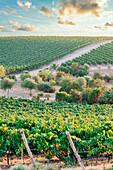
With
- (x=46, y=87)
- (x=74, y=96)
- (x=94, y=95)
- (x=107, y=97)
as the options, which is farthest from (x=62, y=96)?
(x=46, y=87)

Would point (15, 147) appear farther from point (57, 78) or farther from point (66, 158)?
point (57, 78)

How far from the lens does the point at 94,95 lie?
101ft

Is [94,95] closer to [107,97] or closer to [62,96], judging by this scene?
[107,97]

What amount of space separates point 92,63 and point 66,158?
6531cm

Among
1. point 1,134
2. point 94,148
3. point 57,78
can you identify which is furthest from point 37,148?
point 57,78

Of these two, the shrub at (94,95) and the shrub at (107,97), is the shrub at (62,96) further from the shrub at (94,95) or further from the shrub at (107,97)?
the shrub at (107,97)

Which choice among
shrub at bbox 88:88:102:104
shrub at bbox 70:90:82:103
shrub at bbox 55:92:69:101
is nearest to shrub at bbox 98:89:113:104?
shrub at bbox 88:88:102:104

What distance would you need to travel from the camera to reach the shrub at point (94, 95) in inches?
1209

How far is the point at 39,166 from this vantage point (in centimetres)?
885

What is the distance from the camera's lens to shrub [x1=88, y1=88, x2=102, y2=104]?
30.7 meters

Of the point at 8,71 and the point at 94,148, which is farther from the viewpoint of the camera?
the point at 8,71

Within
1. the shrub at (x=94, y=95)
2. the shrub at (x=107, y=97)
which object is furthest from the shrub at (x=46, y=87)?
the shrub at (x=107, y=97)

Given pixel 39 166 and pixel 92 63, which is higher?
pixel 92 63

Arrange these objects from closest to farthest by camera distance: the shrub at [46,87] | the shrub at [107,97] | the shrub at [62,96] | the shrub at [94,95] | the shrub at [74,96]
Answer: the shrub at [107,97]
the shrub at [94,95]
the shrub at [74,96]
the shrub at [62,96]
the shrub at [46,87]
